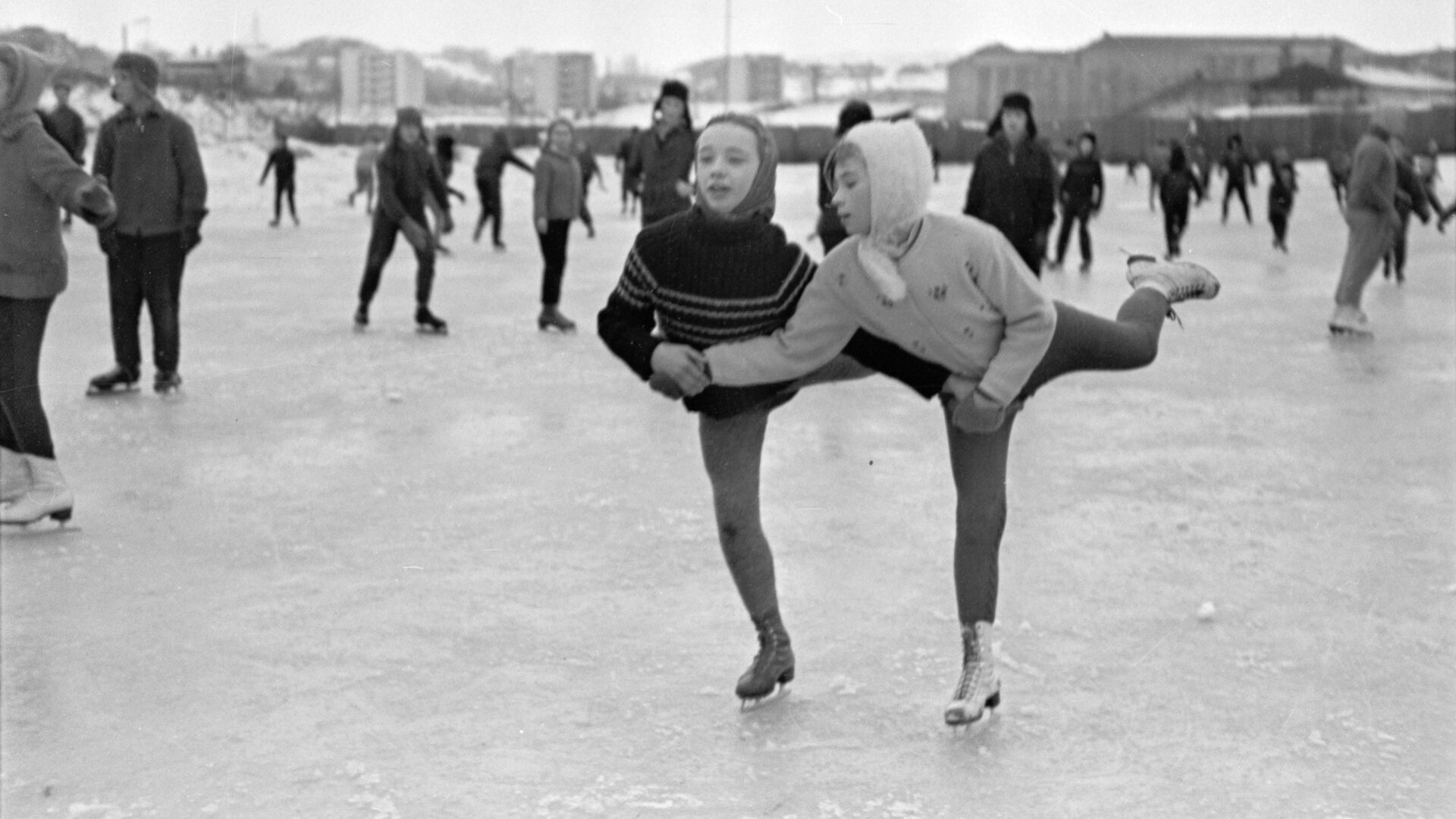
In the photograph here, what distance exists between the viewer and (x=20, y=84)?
5.60 m

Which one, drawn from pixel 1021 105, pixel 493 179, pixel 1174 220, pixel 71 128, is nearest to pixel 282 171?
pixel 493 179

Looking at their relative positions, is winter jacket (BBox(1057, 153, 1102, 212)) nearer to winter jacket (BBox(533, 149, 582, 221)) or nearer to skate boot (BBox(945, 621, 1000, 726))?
winter jacket (BBox(533, 149, 582, 221))

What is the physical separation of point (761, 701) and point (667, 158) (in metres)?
5.79

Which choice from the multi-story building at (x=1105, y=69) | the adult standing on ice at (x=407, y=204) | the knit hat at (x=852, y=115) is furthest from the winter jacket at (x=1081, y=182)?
the multi-story building at (x=1105, y=69)

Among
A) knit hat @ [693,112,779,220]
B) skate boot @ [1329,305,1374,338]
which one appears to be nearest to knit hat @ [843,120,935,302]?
knit hat @ [693,112,779,220]

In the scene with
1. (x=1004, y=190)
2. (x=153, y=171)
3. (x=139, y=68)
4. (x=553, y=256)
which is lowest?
(x=553, y=256)

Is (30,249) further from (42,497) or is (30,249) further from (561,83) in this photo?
(561,83)

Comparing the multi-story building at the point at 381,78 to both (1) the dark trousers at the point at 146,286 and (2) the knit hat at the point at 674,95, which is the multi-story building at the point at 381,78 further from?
(1) the dark trousers at the point at 146,286

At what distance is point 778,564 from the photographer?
18.0ft

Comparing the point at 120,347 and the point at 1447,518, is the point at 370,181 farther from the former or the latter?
the point at 1447,518

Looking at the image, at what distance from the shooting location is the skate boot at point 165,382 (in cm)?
895

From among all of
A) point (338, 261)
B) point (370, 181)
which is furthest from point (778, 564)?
point (370, 181)

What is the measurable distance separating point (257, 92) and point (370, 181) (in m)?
4.66

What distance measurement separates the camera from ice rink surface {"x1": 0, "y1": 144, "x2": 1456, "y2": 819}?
144 inches
